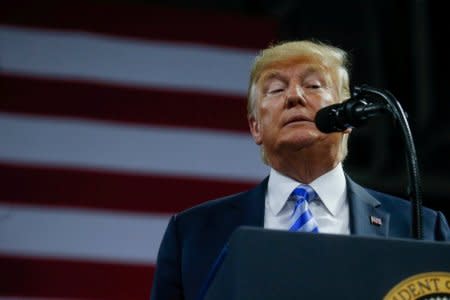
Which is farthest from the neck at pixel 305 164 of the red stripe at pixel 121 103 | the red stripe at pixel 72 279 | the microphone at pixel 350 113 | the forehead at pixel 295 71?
the red stripe at pixel 121 103

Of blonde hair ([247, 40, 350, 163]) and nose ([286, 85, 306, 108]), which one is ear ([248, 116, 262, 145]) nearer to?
blonde hair ([247, 40, 350, 163])

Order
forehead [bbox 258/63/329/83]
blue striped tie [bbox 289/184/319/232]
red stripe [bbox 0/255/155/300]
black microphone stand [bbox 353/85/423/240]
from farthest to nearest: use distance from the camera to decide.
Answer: red stripe [bbox 0/255/155/300], forehead [bbox 258/63/329/83], blue striped tie [bbox 289/184/319/232], black microphone stand [bbox 353/85/423/240]

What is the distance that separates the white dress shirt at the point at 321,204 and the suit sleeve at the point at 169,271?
15cm

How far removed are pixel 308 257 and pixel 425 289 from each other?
126 millimetres

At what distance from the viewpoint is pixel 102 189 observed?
2945 mm

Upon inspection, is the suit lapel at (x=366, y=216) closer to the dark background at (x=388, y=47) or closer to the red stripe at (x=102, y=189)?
the red stripe at (x=102, y=189)

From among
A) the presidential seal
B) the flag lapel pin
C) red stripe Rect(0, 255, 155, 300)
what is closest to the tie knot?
the flag lapel pin

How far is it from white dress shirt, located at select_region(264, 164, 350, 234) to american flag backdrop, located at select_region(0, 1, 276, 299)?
4.49 feet

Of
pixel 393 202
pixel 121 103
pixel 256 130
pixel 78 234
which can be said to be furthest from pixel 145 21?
pixel 393 202

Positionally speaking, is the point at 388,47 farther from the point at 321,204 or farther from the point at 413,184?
the point at 413,184

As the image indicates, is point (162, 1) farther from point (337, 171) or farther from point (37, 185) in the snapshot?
point (337, 171)

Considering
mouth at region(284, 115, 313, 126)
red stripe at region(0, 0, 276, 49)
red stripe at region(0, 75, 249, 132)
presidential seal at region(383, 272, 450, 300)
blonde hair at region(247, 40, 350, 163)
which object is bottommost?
presidential seal at region(383, 272, 450, 300)

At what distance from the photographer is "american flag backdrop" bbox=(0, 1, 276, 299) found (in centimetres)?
290

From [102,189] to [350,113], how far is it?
1788mm
